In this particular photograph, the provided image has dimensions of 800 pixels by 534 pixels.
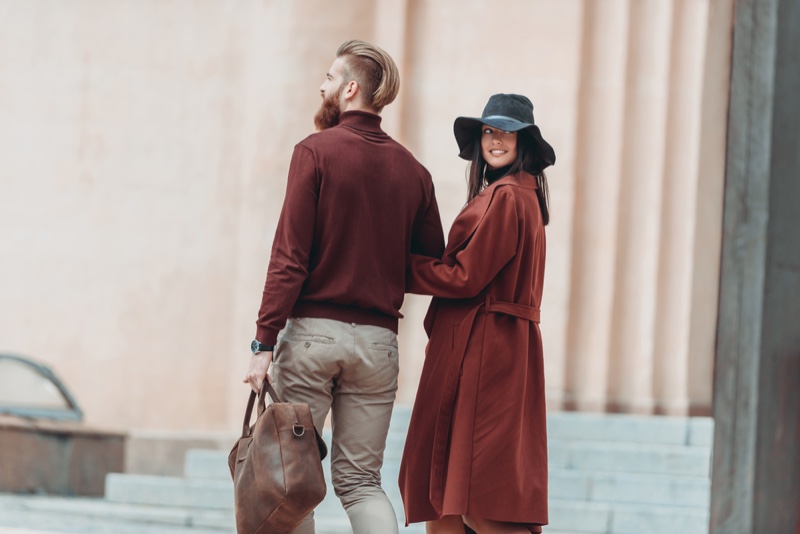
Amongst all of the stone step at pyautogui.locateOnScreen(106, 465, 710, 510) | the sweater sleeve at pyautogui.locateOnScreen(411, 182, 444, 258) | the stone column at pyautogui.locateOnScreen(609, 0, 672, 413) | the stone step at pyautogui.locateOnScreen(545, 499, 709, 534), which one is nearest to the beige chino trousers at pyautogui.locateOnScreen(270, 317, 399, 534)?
the sweater sleeve at pyautogui.locateOnScreen(411, 182, 444, 258)

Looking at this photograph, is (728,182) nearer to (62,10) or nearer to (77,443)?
(77,443)

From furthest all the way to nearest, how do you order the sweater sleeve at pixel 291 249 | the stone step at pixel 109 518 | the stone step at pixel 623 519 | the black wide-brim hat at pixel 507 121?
the stone step at pixel 109 518 → the stone step at pixel 623 519 → the black wide-brim hat at pixel 507 121 → the sweater sleeve at pixel 291 249

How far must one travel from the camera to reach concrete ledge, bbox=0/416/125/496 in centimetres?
826

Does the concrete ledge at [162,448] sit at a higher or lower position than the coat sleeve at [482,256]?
lower

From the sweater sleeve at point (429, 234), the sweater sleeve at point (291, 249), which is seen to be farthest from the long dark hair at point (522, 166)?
the sweater sleeve at point (291, 249)

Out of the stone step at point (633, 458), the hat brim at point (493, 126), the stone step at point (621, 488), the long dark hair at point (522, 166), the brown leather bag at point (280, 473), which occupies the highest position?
the hat brim at point (493, 126)

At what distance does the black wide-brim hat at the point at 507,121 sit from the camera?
4141 millimetres

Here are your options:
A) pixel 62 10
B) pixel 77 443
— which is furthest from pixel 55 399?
pixel 62 10

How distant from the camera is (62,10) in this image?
9.91 meters

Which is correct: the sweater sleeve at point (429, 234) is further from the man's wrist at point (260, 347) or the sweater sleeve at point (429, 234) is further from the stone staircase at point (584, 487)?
the stone staircase at point (584, 487)

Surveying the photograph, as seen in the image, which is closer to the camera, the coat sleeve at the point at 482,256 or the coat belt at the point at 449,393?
the coat sleeve at the point at 482,256

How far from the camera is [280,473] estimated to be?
12.3 ft

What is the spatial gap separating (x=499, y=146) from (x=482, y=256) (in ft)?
1.37

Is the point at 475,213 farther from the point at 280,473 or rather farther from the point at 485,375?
the point at 280,473
